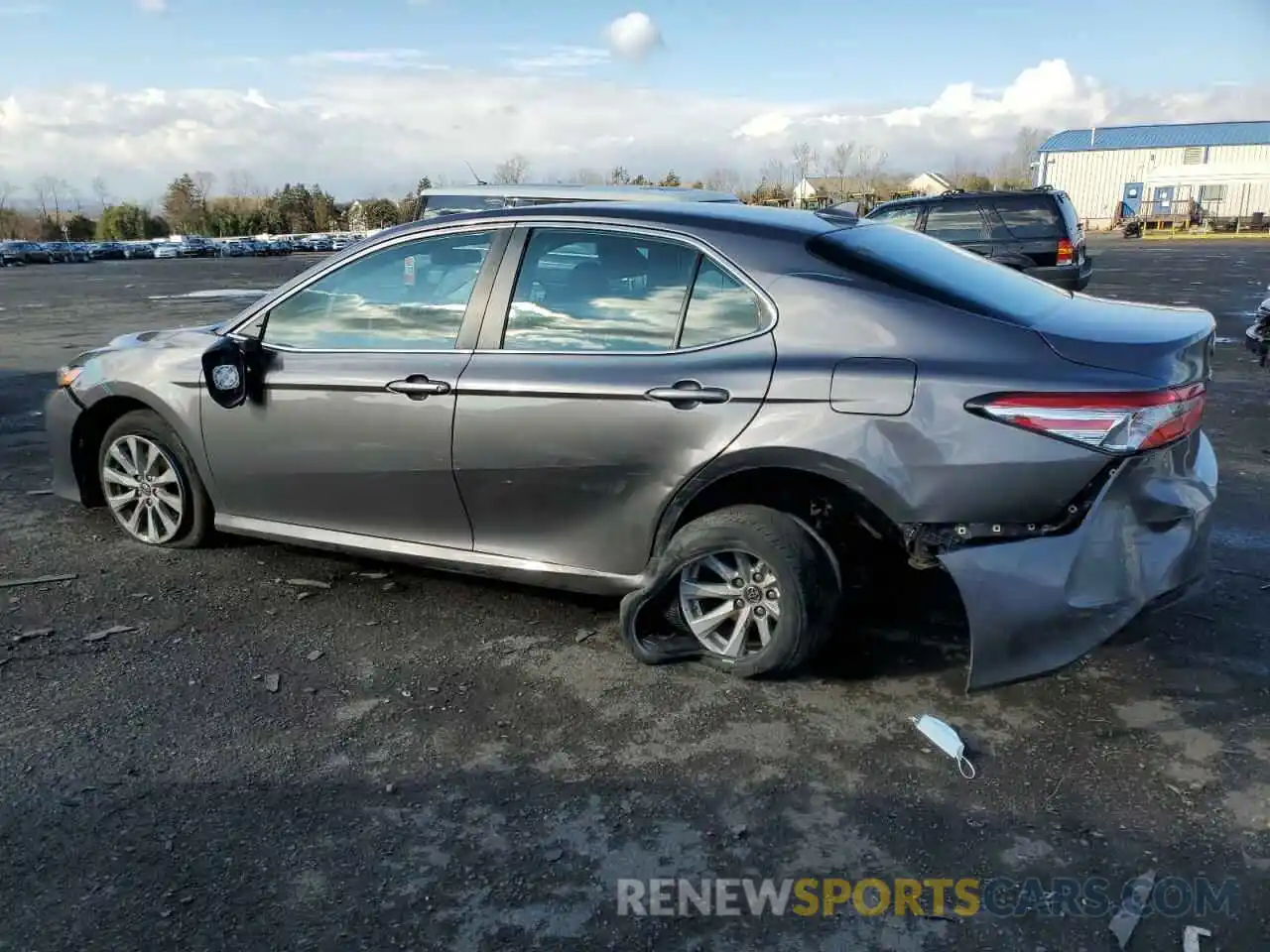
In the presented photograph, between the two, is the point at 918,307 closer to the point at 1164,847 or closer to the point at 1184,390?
the point at 1184,390

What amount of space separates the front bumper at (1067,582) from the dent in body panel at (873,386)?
52 centimetres

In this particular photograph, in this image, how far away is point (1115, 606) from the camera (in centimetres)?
322

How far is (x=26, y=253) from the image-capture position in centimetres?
5500

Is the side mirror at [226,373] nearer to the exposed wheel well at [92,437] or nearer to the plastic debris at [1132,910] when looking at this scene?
the exposed wheel well at [92,437]

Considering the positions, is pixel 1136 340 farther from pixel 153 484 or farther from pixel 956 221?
pixel 956 221

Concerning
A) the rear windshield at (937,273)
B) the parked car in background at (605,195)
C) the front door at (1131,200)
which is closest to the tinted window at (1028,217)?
the parked car in background at (605,195)

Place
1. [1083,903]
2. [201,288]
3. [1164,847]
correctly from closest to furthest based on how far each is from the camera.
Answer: [1083,903] → [1164,847] → [201,288]

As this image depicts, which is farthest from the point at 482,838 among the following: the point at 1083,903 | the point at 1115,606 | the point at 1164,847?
the point at 1115,606

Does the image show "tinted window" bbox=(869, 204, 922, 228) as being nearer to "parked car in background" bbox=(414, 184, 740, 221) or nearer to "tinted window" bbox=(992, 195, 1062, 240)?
"tinted window" bbox=(992, 195, 1062, 240)

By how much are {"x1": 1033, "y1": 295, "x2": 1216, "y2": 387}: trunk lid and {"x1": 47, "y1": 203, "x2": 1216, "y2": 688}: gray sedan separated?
0.6 inches

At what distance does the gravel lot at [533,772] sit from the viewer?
2.54m

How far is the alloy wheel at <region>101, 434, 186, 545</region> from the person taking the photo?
4.96 metres

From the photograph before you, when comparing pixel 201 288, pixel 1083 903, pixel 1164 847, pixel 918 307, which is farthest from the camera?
pixel 201 288

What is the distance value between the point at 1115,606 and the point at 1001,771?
2.13ft
